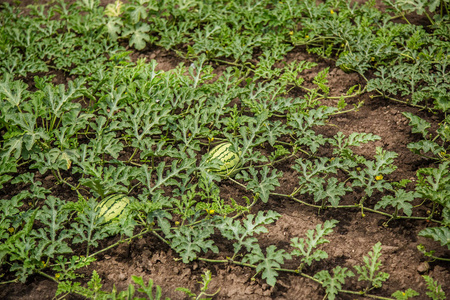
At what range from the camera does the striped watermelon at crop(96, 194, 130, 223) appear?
3.25 m

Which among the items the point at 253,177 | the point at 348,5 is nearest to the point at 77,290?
the point at 253,177

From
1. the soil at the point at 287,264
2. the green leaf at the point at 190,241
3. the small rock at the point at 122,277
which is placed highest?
the green leaf at the point at 190,241

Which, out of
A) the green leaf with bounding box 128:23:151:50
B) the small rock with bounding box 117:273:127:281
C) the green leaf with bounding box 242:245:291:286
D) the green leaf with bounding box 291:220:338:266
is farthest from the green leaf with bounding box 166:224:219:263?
the green leaf with bounding box 128:23:151:50

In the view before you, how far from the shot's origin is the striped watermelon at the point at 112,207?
3.25 metres

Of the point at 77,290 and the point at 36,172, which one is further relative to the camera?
the point at 36,172

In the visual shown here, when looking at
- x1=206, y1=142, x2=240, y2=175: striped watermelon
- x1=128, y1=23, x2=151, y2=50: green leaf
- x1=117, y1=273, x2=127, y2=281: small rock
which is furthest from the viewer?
x1=128, y1=23, x2=151, y2=50: green leaf

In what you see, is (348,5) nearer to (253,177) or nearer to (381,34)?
(381,34)

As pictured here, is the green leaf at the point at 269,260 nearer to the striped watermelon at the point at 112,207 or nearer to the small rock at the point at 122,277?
the small rock at the point at 122,277

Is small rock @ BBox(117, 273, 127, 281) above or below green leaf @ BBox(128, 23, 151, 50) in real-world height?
below

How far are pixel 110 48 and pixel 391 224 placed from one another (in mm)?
3876

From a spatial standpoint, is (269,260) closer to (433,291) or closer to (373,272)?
(373,272)

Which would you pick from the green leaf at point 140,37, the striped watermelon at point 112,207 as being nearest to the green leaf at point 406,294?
the striped watermelon at point 112,207

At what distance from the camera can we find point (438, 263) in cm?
299

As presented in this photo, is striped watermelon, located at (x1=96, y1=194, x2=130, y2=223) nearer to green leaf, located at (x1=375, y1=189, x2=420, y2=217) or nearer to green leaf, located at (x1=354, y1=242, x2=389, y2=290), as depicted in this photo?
green leaf, located at (x1=354, y1=242, x2=389, y2=290)
